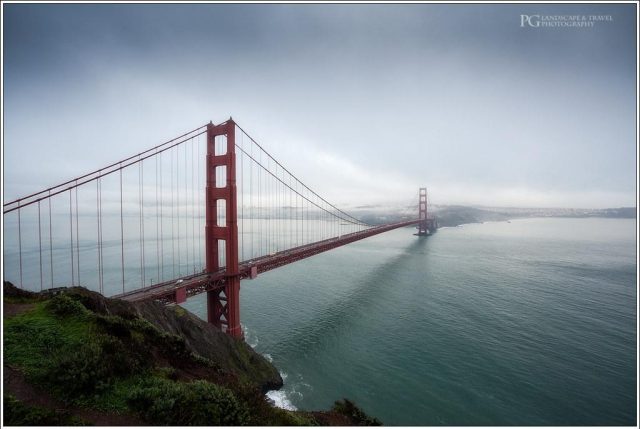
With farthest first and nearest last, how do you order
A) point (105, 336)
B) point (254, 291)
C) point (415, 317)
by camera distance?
point (254, 291), point (415, 317), point (105, 336)

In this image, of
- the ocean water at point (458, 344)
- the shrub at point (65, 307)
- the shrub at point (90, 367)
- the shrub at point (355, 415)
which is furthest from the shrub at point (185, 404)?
the ocean water at point (458, 344)

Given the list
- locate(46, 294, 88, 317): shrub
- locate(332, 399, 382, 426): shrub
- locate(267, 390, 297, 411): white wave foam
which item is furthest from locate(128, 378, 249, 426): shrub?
locate(267, 390, 297, 411): white wave foam

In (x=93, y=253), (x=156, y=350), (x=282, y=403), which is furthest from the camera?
(x=93, y=253)

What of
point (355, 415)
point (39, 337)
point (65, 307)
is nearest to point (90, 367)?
point (39, 337)

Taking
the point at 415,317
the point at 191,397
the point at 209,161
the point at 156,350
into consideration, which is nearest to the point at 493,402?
the point at 415,317

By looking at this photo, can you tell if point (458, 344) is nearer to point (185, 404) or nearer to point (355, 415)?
point (355, 415)

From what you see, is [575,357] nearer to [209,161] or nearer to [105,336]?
[105,336]
